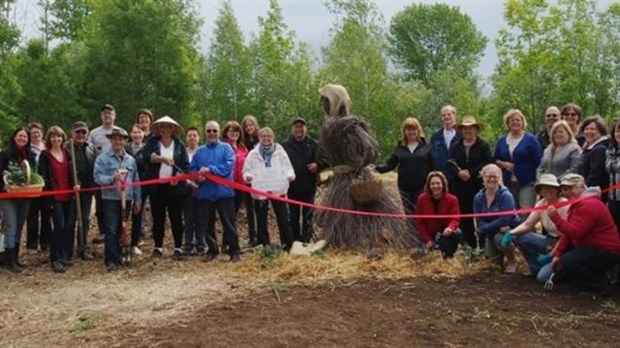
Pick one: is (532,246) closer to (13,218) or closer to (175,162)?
(175,162)

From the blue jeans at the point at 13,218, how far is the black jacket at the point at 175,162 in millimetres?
1478

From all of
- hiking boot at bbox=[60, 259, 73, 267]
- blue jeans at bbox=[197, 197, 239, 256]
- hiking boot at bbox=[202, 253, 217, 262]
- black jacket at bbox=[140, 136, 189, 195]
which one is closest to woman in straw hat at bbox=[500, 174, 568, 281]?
blue jeans at bbox=[197, 197, 239, 256]

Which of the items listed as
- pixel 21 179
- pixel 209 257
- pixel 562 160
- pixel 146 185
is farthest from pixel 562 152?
pixel 21 179

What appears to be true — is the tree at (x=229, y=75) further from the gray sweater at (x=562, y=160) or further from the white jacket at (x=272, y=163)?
the gray sweater at (x=562, y=160)

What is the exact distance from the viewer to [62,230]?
29.4 ft

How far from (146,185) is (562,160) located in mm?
4927

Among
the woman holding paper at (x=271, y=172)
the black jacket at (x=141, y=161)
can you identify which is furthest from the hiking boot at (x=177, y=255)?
the woman holding paper at (x=271, y=172)

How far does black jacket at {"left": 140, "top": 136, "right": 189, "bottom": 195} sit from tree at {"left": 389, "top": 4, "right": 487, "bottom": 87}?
40939 mm

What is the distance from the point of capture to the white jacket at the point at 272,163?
9.12 m

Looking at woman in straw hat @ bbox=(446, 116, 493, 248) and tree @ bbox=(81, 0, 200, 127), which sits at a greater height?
tree @ bbox=(81, 0, 200, 127)

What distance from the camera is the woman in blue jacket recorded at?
843cm

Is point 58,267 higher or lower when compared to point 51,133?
lower

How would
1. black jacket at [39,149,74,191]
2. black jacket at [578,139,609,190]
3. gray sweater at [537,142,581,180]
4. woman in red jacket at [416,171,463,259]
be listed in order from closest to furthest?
1. black jacket at [578,139,609,190]
2. gray sweater at [537,142,581,180]
3. woman in red jacket at [416,171,463,259]
4. black jacket at [39,149,74,191]

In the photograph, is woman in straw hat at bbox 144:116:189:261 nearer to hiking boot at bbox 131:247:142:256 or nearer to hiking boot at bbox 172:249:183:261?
hiking boot at bbox 172:249:183:261
